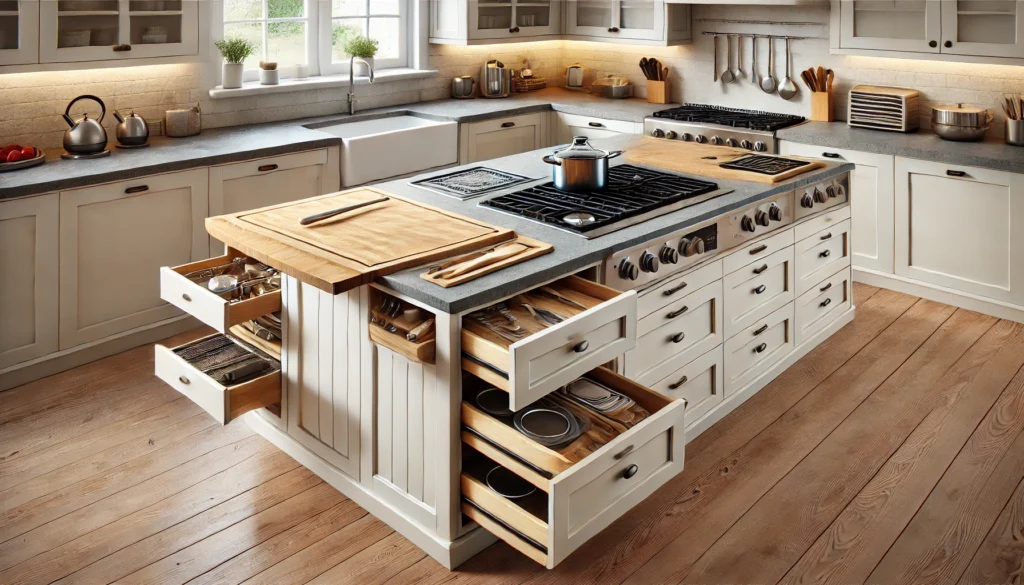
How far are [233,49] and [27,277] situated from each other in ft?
5.79

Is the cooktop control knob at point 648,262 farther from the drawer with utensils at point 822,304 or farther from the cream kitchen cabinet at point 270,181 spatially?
the cream kitchen cabinet at point 270,181

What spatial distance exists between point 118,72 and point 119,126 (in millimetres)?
366

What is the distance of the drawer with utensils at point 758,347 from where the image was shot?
346cm

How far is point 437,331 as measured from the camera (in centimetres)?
238

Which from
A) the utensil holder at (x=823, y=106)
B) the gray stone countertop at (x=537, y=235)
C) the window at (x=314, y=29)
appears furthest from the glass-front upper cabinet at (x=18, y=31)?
the utensil holder at (x=823, y=106)

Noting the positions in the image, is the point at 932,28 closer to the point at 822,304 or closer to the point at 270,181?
the point at 822,304

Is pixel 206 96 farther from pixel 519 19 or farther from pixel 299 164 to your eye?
pixel 519 19

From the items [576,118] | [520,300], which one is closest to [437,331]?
[520,300]

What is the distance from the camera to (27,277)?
12.0 feet

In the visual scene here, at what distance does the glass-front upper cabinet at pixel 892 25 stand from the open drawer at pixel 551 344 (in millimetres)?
3089

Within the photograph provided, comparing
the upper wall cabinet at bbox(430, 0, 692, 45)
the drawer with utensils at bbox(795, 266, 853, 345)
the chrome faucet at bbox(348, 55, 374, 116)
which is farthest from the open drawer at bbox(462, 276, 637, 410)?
the upper wall cabinet at bbox(430, 0, 692, 45)

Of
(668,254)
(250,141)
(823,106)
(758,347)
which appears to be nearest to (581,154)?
(668,254)

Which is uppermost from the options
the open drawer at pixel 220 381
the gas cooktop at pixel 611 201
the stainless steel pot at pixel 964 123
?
the stainless steel pot at pixel 964 123

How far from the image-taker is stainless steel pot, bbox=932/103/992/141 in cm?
460
